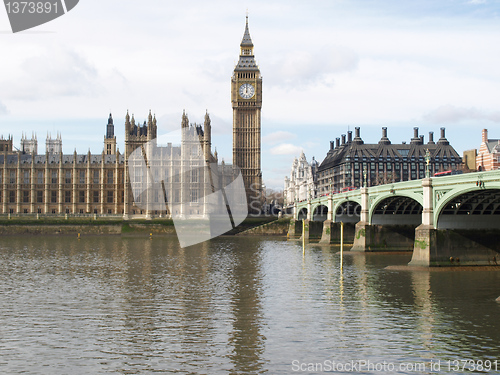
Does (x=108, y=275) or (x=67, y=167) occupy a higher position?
(x=67, y=167)

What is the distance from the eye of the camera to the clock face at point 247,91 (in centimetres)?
15812

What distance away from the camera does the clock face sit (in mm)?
158125

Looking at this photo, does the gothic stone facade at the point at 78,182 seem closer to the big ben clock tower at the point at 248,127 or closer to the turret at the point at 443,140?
the big ben clock tower at the point at 248,127

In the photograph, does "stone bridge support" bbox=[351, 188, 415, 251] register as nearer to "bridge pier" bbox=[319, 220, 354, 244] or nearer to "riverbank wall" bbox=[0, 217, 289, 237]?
"bridge pier" bbox=[319, 220, 354, 244]

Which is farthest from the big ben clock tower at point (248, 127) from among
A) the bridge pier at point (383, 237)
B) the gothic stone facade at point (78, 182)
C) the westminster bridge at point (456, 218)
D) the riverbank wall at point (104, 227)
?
the westminster bridge at point (456, 218)

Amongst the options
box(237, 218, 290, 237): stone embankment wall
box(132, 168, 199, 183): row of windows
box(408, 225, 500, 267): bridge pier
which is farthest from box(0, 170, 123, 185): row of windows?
box(408, 225, 500, 267): bridge pier

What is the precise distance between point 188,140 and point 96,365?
11755cm

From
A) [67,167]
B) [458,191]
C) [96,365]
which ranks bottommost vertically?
[96,365]

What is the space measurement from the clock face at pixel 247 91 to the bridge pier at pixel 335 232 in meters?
81.9

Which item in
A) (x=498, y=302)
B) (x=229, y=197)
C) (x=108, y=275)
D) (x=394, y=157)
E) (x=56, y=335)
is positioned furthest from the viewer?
(x=394, y=157)

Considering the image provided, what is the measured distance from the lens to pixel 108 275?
45.8 metres

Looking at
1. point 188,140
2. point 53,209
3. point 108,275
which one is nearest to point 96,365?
point 108,275

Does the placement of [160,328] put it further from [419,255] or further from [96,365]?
[419,255]

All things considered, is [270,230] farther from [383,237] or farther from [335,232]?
[383,237]
